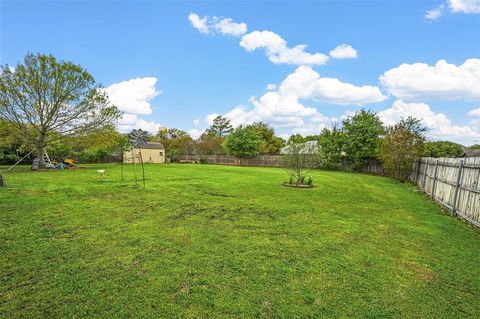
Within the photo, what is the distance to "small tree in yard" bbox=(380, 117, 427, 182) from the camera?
52.0ft

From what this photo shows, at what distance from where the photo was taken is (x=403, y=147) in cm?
1600

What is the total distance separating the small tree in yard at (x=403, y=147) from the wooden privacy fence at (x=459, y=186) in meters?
6.79

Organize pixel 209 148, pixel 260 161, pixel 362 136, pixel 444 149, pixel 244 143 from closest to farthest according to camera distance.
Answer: pixel 362 136 < pixel 444 149 < pixel 244 143 < pixel 260 161 < pixel 209 148

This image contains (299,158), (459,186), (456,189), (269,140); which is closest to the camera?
(459,186)

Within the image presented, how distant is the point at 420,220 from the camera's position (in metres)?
6.47

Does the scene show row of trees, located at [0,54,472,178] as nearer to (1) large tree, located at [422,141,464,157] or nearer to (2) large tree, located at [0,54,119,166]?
(2) large tree, located at [0,54,119,166]

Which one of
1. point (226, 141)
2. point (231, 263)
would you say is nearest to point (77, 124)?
point (226, 141)

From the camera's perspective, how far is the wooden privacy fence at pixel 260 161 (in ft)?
76.4

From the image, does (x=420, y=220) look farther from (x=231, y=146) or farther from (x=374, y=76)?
(x=231, y=146)

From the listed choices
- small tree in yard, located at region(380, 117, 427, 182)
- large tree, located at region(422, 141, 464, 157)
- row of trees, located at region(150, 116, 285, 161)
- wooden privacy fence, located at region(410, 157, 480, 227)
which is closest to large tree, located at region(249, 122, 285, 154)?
row of trees, located at region(150, 116, 285, 161)

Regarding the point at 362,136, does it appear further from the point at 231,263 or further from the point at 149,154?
the point at 149,154

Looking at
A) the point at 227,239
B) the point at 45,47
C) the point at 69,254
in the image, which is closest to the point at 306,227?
the point at 227,239

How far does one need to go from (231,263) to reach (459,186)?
6.87 meters

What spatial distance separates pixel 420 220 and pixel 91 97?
2133cm
